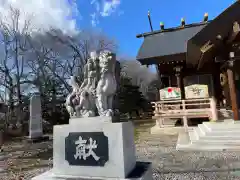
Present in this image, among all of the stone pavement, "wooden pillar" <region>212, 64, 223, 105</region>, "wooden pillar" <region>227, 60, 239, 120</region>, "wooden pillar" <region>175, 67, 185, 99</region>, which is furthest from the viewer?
"wooden pillar" <region>212, 64, 223, 105</region>

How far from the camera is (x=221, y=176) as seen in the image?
4020mm

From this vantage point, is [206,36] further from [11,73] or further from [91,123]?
[11,73]

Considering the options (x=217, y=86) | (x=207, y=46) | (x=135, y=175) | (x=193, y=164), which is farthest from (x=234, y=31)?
(x=135, y=175)

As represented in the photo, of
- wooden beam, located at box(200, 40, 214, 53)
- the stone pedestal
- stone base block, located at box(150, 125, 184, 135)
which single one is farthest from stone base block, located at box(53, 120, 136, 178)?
stone base block, located at box(150, 125, 184, 135)

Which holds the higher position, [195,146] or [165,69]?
[165,69]

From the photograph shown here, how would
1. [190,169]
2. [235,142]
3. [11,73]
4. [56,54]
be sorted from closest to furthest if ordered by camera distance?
[190,169] < [235,142] < [11,73] < [56,54]

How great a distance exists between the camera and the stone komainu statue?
10.6 feet

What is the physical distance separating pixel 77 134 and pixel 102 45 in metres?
23.1

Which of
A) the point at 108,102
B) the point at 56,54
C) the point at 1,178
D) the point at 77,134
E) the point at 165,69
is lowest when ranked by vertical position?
the point at 1,178

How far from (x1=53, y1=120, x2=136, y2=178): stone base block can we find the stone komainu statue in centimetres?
23

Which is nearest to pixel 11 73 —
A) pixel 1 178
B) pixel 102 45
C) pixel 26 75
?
pixel 26 75

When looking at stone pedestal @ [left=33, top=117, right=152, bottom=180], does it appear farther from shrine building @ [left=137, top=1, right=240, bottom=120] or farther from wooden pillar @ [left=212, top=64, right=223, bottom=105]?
wooden pillar @ [left=212, top=64, right=223, bottom=105]

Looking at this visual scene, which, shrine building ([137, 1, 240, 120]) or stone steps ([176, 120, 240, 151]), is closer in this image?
stone steps ([176, 120, 240, 151])

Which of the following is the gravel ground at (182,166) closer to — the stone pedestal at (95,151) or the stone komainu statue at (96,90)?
the stone pedestal at (95,151)
